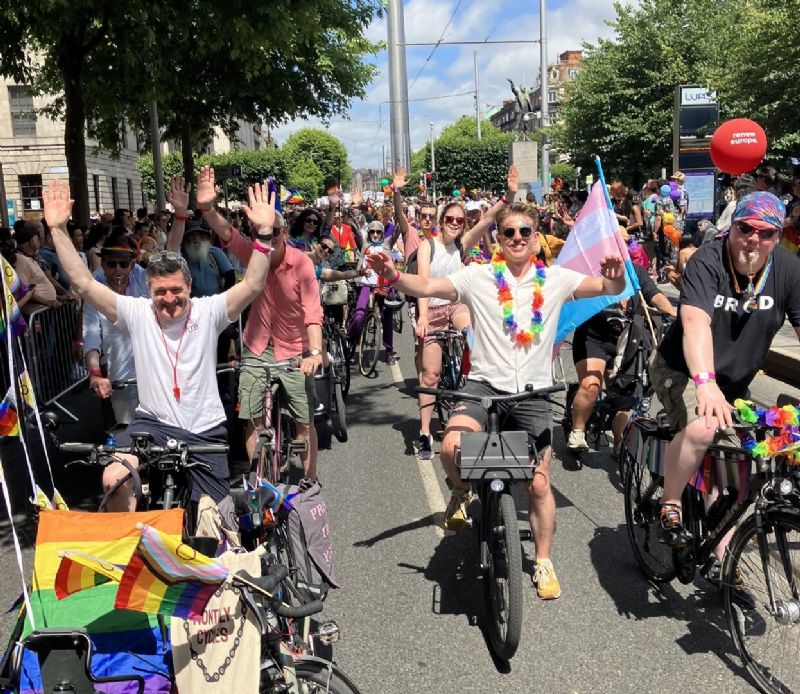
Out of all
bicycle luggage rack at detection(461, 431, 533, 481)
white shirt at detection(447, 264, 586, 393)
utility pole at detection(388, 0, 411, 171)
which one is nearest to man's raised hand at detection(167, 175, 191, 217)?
white shirt at detection(447, 264, 586, 393)

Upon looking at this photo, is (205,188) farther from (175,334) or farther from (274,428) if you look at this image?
(274,428)

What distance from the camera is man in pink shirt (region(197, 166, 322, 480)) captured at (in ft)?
17.5

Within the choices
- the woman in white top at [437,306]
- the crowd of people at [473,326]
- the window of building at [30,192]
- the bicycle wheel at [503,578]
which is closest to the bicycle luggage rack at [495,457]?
the bicycle wheel at [503,578]

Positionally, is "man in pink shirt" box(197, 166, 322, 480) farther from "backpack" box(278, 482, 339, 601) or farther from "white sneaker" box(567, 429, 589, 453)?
"white sneaker" box(567, 429, 589, 453)

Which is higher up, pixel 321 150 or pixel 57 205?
pixel 321 150

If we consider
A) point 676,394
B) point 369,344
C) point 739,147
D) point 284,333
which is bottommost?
point 369,344

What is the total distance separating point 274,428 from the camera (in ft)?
18.0

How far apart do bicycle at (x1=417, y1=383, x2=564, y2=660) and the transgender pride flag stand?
1461 mm

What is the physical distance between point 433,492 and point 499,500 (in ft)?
7.42

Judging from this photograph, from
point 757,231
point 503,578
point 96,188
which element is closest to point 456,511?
point 503,578

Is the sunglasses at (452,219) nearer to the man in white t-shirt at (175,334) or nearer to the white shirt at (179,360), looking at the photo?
the man in white t-shirt at (175,334)

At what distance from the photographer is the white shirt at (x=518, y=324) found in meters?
4.29

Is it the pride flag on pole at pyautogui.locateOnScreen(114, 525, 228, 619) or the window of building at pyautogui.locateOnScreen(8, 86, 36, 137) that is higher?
the window of building at pyautogui.locateOnScreen(8, 86, 36, 137)

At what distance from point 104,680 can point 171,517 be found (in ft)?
1.76
